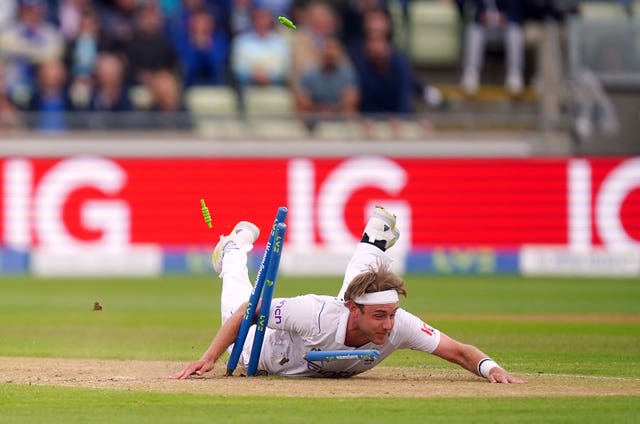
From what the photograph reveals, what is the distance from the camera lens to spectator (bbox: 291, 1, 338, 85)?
79.6 feet

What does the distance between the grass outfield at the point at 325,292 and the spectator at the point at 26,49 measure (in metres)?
3.24

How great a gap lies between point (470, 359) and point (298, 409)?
1.67 meters

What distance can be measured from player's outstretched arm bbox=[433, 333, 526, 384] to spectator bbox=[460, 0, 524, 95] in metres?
15.7

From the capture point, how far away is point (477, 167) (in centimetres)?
2436

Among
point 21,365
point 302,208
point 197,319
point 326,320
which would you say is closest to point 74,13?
point 302,208

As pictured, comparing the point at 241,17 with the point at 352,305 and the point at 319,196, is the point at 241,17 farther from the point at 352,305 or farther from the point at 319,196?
the point at 352,305

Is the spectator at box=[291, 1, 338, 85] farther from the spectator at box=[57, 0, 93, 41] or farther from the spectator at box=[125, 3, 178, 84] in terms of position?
the spectator at box=[57, 0, 93, 41]

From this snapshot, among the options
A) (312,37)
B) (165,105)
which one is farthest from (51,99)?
(312,37)

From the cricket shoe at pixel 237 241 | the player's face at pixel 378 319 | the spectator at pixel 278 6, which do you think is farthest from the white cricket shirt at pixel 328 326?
the spectator at pixel 278 6

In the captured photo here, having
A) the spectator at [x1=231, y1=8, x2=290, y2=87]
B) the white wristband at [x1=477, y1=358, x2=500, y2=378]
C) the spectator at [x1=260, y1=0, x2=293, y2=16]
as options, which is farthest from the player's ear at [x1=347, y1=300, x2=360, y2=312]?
the spectator at [x1=260, y1=0, x2=293, y2=16]

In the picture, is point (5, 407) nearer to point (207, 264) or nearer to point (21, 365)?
point (21, 365)

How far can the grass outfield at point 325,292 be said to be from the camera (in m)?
8.48

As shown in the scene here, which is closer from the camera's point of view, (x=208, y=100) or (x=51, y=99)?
(x=51, y=99)

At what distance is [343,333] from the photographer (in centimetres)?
954
